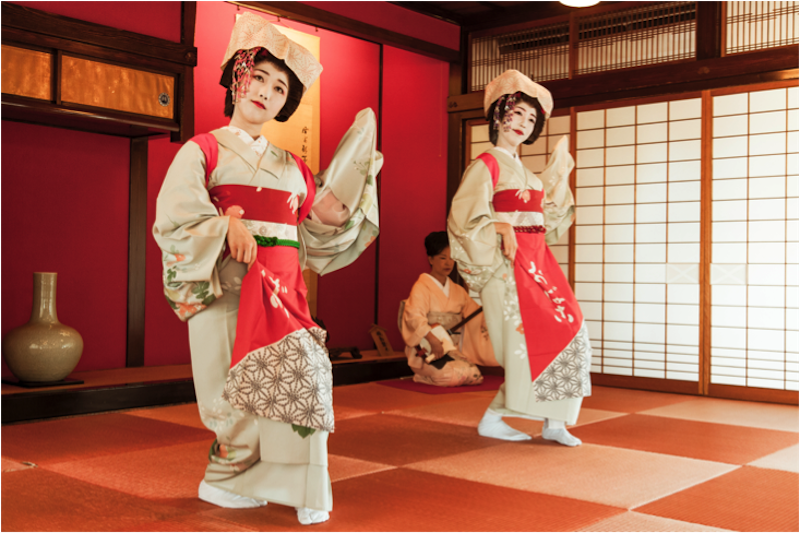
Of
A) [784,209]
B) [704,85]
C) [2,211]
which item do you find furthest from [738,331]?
[2,211]

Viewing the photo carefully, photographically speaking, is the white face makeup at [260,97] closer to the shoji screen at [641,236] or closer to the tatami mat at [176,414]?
the tatami mat at [176,414]

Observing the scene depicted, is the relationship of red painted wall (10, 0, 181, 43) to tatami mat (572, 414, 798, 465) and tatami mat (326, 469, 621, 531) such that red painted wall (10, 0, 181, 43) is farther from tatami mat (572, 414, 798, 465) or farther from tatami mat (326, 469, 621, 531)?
tatami mat (572, 414, 798, 465)

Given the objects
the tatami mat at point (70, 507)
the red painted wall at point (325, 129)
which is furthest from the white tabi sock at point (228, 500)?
the red painted wall at point (325, 129)

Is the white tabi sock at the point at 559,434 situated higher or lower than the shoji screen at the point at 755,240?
lower

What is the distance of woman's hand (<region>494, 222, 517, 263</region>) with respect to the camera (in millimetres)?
3430

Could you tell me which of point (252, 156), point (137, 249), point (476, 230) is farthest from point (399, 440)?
point (137, 249)

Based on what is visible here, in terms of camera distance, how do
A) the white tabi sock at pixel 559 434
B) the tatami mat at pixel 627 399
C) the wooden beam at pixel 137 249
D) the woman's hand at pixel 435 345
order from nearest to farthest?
the white tabi sock at pixel 559 434, the tatami mat at pixel 627 399, the wooden beam at pixel 137 249, the woman's hand at pixel 435 345

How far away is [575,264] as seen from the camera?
18.5 feet

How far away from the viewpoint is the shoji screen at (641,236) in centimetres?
513

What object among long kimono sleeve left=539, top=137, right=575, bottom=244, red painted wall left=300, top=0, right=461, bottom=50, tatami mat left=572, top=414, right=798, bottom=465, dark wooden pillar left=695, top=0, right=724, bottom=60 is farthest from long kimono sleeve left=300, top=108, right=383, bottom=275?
dark wooden pillar left=695, top=0, right=724, bottom=60

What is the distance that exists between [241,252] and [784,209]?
12.9 ft

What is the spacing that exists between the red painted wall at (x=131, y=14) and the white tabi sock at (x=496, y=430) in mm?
2930

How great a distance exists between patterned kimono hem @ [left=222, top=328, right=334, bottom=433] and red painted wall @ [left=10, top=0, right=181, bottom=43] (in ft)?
9.14

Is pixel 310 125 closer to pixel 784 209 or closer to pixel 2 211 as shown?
pixel 2 211
